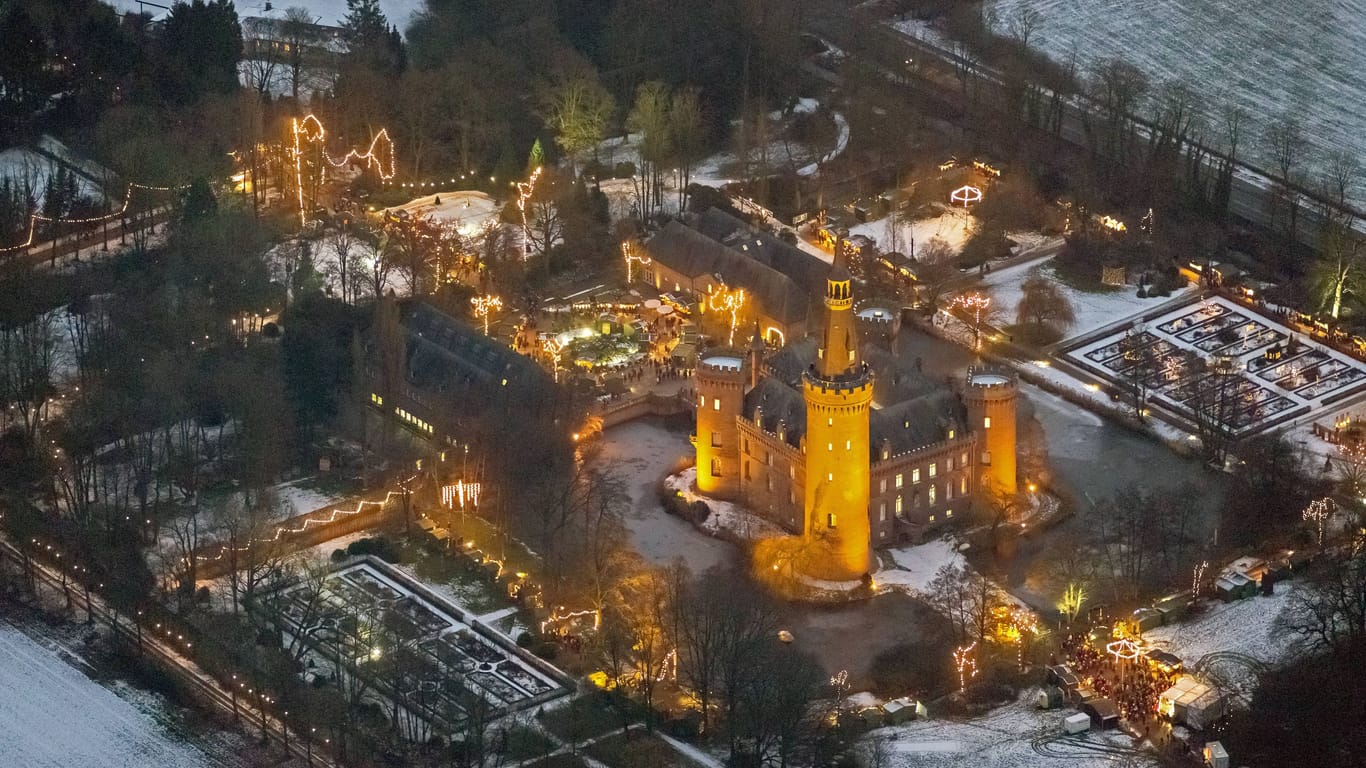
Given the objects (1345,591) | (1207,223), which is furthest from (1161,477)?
(1207,223)

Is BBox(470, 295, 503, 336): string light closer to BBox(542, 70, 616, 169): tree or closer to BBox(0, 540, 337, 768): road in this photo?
BBox(542, 70, 616, 169): tree

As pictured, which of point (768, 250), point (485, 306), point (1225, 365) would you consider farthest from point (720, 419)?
point (1225, 365)

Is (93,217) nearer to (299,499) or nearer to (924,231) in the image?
(299,499)

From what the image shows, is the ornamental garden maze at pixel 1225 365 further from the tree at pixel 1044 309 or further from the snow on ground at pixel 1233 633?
the snow on ground at pixel 1233 633

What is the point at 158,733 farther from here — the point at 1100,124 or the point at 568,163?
the point at 1100,124

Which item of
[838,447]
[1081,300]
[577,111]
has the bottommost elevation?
[1081,300]
